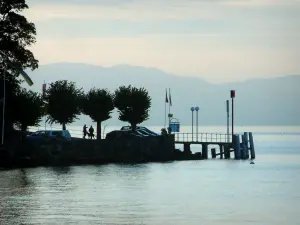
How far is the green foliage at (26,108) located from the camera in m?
109

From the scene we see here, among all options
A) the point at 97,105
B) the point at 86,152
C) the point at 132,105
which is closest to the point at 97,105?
the point at 97,105

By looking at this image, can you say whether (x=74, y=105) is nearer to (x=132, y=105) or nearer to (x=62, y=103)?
(x=62, y=103)

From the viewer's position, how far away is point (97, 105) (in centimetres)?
13988

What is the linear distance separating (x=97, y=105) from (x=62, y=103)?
8.94 metres

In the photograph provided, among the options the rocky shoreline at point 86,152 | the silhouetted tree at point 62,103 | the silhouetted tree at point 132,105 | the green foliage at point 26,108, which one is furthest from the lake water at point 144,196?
the silhouetted tree at point 132,105

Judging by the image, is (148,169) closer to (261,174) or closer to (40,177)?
(261,174)

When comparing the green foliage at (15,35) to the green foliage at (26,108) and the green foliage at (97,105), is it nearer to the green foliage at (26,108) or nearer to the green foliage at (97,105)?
the green foliage at (26,108)

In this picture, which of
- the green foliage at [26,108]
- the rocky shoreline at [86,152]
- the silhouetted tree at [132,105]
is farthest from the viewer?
the silhouetted tree at [132,105]

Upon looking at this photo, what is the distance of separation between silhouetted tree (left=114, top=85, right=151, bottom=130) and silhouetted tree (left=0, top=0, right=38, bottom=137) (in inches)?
1738

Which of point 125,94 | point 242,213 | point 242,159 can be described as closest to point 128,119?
point 125,94

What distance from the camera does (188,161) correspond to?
401ft

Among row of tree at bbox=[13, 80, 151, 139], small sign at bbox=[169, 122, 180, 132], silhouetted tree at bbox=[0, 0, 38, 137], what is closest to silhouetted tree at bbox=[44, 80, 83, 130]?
row of tree at bbox=[13, 80, 151, 139]

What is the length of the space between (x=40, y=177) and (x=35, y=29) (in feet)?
87.0

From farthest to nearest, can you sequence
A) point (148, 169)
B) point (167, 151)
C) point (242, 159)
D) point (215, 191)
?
point (242, 159) → point (167, 151) → point (148, 169) → point (215, 191)
